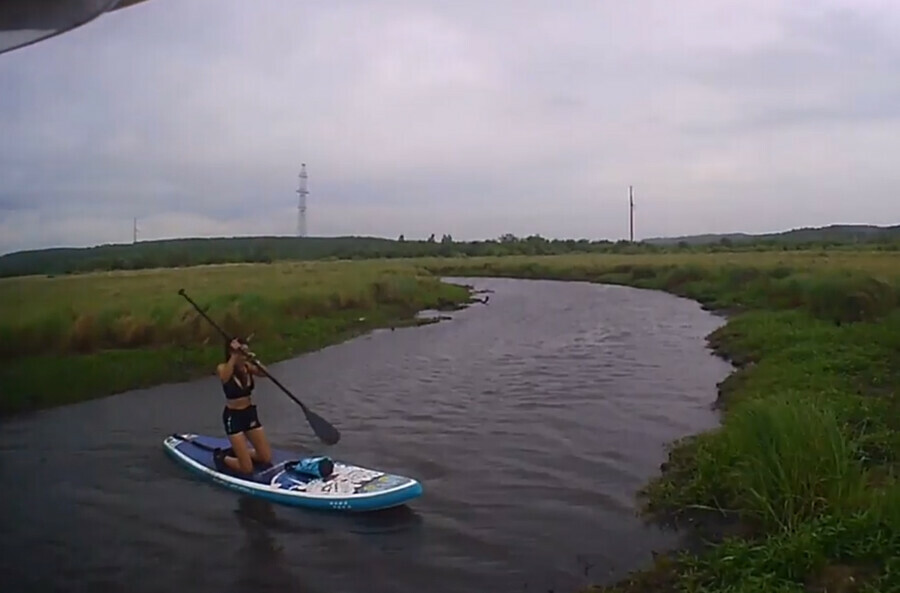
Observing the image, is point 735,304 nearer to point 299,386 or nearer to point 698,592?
point 299,386

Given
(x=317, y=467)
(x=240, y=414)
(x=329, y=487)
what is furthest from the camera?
(x=240, y=414)

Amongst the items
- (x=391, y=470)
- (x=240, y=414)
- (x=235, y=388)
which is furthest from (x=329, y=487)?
(x=391, y=470)

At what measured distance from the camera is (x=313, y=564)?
21.4 ft

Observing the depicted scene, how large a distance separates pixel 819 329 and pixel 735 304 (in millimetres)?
11417

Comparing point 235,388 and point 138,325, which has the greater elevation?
point 138,325

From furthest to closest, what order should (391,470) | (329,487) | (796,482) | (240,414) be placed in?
1. (391,470)
2. (240,414)
3. (329,487)
4. (796,482)

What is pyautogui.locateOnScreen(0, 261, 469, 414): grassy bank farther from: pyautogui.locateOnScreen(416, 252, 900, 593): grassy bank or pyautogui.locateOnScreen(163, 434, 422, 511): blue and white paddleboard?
pyautogui.locateOnScreen(416, 252, 900, 593): grassy bank

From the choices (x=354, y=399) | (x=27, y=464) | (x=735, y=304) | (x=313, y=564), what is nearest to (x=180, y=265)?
(x=354, y=399)

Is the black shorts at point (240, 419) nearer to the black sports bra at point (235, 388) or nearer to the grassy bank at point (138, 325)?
the black sports bra at point (235, 388)

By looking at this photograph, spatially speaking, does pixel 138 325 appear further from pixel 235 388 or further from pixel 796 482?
pixel 796 482

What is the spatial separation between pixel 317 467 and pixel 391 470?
1.54 m

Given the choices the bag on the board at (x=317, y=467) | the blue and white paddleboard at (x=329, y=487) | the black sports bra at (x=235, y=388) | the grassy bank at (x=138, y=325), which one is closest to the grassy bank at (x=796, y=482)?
the blue and white paddleboard at (x=329, y=487)

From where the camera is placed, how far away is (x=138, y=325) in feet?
43.4

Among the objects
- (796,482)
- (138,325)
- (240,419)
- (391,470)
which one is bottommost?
(391,470)
